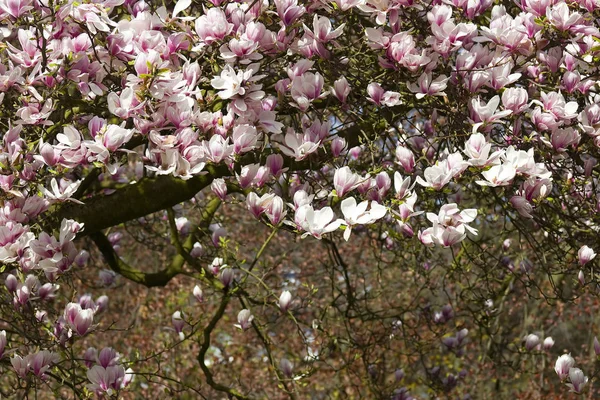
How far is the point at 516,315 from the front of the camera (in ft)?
30.3

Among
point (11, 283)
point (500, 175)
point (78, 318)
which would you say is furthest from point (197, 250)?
point (500, 175)

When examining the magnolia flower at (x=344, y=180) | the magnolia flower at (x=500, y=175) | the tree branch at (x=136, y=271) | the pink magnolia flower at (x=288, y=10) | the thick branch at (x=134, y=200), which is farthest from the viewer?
the tree branch at (x=136, y=271)

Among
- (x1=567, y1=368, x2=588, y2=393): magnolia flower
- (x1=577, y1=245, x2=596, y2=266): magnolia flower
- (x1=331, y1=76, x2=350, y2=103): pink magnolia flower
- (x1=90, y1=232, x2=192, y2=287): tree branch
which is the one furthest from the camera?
(x1=90, y1=232, x2=192, y2=287): tree branch

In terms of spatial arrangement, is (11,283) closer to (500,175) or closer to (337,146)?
(337,146)

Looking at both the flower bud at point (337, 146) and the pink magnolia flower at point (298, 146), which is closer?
the pink magnolia flower at point (298, 146)

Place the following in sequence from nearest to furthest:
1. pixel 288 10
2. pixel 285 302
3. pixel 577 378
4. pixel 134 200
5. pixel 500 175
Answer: pixel 500 175, pixel 288 10, pixel 577 378, pixel 134 200, pixel 285 302

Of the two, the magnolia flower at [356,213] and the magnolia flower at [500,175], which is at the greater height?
the magnolia flower at [500,175]

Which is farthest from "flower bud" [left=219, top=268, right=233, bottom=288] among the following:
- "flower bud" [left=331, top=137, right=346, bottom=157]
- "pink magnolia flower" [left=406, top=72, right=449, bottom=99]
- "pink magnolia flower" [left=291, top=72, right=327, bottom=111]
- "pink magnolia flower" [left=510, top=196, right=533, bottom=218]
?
"pink magnolia flower" [left=510, top=196, right=533, bottom=218]

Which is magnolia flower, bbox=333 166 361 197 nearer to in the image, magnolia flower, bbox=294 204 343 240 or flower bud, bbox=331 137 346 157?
magnolia flower, bbox=294 204 343 240

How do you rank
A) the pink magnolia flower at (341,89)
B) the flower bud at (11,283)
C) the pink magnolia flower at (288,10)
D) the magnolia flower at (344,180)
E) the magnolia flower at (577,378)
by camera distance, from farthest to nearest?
the magnolia flower at (577,378)
the flower bud at (11,283)
the pink magnolia flower at (341,89)
the pink magnolia flower at (288,10)
the magnolia flower at (344,180)

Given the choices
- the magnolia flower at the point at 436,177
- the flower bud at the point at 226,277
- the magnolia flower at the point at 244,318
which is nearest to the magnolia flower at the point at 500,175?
the magnolia flower at the point at 436,177

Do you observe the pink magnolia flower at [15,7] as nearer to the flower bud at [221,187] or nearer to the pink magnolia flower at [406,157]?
the flower bud at [221,187]

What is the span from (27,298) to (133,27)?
1.00 metres

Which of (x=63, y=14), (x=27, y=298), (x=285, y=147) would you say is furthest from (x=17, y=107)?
(x=285, y=147)
